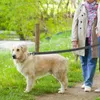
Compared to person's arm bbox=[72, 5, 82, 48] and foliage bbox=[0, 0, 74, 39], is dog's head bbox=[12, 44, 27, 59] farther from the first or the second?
foliage bbox=[0, 0, 74, 39]

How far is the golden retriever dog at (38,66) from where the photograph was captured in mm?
6312

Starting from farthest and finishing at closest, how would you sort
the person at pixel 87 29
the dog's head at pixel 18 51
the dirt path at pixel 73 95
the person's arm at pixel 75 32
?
the person's arm at pixel 75 32 → the person at pixel 87 29 → the dirt path at pixel 73 95 → the dog's head at pixel 18 51

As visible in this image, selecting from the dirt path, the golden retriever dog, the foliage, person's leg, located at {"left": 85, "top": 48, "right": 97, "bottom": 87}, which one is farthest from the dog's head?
the foliage

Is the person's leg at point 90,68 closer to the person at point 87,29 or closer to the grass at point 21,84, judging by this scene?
the person at point 87,29

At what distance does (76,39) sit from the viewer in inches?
264

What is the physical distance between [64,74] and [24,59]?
901 millimetres

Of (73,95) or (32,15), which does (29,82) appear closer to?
(73,95)

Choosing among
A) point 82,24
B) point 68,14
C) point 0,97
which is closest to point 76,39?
point 82,24

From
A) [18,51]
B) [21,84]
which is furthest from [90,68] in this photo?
[18,51]

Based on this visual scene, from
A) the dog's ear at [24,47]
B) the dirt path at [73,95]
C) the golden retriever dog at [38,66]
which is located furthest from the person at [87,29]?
the dog's ear at [24,47]

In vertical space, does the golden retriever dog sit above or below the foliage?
below

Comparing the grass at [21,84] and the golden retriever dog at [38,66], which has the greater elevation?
the golden retriever dog at [38,66]

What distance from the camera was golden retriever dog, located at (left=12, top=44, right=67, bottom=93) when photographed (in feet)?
20.7

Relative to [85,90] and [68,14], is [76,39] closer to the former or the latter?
[85,90]
